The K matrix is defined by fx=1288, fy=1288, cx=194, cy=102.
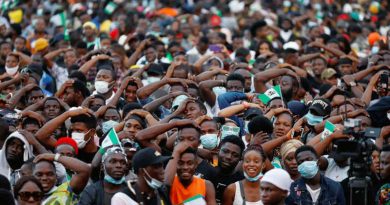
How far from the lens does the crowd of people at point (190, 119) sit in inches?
494

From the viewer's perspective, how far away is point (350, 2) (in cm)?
3603

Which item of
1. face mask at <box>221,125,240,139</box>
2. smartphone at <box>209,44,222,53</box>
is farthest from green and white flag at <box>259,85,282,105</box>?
smartphone at <box>209,44,222,53</box>

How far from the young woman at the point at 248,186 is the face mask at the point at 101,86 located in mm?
5483

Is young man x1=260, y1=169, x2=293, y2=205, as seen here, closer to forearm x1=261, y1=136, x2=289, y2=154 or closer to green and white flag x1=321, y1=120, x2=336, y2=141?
forearm x1=261, y1=136, x2=289, y2=154

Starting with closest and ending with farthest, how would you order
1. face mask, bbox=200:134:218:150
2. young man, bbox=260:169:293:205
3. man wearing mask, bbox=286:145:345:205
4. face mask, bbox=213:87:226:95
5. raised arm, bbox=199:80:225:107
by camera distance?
young man, bbox=260:169:293:205 → man wearing mask, bbox=286:145:345:205 → face mask, bbox=200:134:218:150 → raised arm, bbox=199:80:225:107 → face mask, bbox=213:87:226:95

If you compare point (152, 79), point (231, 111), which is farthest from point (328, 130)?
point (152, 79)

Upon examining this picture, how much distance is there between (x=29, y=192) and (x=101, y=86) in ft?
21.0

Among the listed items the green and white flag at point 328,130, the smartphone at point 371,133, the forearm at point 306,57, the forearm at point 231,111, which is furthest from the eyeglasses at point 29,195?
the forearm at point 306,57

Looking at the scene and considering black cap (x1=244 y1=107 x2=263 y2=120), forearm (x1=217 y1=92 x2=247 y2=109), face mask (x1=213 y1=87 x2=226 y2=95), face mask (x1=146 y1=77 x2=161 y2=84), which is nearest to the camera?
black cap (x1=244 y1=107 x2=263 y2=120)

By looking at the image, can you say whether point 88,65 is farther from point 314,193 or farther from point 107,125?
point 314,193

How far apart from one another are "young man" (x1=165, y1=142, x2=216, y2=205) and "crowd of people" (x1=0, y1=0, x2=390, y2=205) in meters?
0.01

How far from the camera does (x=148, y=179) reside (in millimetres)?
12148

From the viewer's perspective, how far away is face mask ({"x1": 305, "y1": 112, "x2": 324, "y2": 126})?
51.9ft

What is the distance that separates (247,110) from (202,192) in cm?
352
